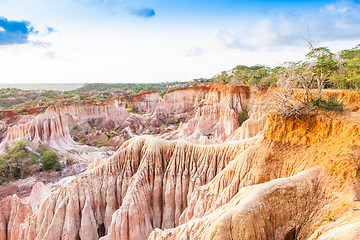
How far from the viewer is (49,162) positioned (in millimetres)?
24109

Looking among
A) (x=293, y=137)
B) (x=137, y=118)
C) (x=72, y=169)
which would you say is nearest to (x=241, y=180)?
(x=293, y=137)

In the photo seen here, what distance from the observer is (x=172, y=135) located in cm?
3069

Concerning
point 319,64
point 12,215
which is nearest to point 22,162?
point 12,215

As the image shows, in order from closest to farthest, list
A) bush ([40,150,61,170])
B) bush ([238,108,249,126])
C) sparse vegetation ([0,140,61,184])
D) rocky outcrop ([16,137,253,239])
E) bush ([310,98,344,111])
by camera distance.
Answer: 1. bush ([310,98,344,111])
2. rocky outcrop ([16,137,253,239])
3. sparse vegetation ([0,140,61,184])
4. bush ([40,150,61,170])
5. bush ([238,108,249,126])

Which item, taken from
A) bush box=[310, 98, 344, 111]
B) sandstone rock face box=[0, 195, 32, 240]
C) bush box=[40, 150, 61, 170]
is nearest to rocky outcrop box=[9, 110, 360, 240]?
bush box=[310, 98, 344, 111]

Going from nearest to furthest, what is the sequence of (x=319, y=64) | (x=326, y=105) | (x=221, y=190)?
1. (x=326, y=105)
2. (x=221, y=190)
3. (x=319, y=64)

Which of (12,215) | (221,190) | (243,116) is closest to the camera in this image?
(221,190)

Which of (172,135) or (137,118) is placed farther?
(137,118)

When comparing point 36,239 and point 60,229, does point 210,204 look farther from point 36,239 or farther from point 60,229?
point 36,239

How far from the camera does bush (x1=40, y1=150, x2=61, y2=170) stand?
24031mm

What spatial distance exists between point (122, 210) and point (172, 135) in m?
20.9

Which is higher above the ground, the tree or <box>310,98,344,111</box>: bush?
the tree

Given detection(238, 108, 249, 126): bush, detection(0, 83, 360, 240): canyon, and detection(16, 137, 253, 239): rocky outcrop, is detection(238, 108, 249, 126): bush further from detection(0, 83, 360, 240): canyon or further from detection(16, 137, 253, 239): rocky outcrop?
detection(16, 137, 253, 239): rocky outcrop

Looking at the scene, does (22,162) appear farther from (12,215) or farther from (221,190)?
(221,190)
